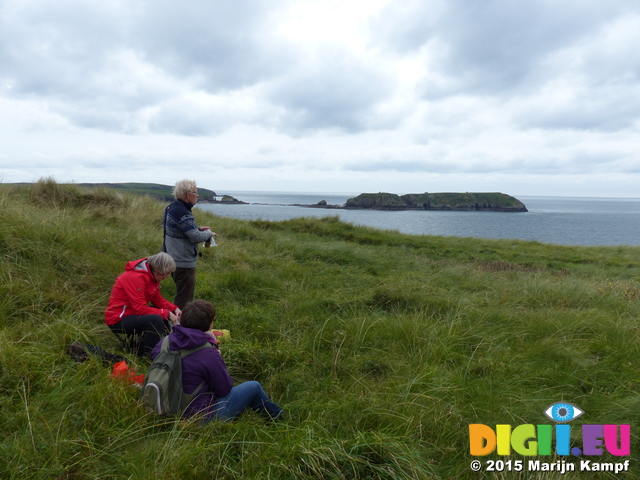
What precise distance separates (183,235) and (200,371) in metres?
2.56

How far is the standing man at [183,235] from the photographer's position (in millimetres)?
4766

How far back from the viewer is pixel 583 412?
3020 millimetres

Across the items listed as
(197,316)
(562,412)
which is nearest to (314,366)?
(197,316)

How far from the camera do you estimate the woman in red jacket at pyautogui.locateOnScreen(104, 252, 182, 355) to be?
12.5 feet

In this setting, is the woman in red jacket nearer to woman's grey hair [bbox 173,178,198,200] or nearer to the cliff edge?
woman's grey hair [bbox 173,178,198,200]

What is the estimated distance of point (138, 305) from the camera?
385 centimetres

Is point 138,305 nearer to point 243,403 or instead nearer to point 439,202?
point 243,403

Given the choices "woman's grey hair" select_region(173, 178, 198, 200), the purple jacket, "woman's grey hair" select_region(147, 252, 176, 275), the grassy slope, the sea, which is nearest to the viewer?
the grassy slope

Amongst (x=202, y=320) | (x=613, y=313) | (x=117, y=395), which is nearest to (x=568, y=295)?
(x=613, y=313)

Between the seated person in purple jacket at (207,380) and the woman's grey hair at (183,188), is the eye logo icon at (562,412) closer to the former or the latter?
the seated person in purple jacket at (207,380)

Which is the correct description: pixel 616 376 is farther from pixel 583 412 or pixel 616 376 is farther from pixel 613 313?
pixel 613 313

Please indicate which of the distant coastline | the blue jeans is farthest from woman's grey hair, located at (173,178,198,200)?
the distant coastline

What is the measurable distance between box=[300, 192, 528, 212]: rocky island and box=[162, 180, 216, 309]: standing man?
11321 centimetres

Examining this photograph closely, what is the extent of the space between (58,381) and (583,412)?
Result: 4.37 meters
